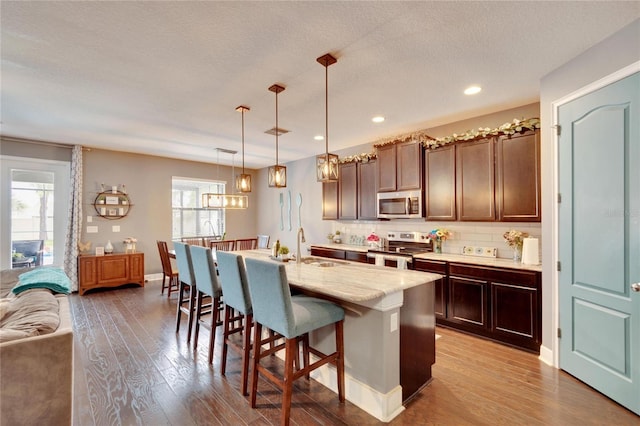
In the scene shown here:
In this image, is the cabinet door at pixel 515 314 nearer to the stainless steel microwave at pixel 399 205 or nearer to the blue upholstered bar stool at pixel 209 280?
the stainless steel microwave at pixel 399 205

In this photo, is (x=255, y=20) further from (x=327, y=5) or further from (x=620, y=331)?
(x=620, y=331)

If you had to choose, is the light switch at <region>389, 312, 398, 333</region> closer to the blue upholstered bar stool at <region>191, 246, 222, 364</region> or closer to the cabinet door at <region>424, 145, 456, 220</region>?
the blue upholstered bar stool at <region>191, 246, 222, 364</region>

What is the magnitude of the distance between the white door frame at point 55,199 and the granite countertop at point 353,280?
16.6 feet

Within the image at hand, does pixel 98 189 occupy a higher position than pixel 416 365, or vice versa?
pixel 98 189

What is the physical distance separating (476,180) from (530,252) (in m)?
0.99

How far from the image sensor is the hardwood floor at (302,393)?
203 cm

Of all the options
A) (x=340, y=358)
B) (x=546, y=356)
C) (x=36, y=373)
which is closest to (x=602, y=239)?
(x=546, y=356)

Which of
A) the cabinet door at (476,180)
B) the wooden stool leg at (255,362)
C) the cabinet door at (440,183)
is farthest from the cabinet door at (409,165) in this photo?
the wooden stool leg at (255,362)

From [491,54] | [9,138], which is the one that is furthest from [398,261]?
[9,138]

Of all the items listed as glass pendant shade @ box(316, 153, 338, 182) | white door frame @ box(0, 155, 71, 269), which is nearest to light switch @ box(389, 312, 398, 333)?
glass pendant shade @ box(316, 153, 338, 182)

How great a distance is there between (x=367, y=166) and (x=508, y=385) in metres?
3.40

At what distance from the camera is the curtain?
5180 mm

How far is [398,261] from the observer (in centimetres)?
396

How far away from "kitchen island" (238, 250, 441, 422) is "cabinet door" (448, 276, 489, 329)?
3.81 feet
